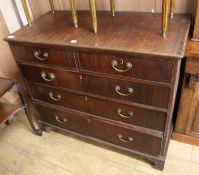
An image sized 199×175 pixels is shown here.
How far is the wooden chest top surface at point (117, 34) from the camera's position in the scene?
0.91 m

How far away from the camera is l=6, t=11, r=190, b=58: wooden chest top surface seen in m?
0.91

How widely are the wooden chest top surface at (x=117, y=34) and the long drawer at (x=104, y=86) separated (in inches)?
7.2

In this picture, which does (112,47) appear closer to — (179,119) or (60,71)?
(60,71)

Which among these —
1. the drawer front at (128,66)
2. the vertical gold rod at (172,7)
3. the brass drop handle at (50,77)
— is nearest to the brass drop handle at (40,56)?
the brass drop handle at (50,77)

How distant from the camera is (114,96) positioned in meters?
1.13

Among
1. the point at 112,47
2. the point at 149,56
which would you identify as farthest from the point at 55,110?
the point at 149,56

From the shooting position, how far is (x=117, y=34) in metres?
1.06

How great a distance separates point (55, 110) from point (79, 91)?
33cm

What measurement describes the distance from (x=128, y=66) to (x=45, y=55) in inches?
18.8

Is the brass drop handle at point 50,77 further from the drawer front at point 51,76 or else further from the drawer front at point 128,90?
the drawer front at point 128,90

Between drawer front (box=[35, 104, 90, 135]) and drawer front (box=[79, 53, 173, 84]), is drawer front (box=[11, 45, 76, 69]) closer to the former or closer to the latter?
drawer front (box=[79, 53, 173, 84])

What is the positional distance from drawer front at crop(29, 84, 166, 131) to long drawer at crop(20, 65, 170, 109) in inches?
2.5

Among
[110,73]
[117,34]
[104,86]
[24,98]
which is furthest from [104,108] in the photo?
[24,98]

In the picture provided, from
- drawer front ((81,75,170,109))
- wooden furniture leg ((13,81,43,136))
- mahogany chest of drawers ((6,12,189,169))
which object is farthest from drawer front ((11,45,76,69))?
wooden furniture leg ((13,81,43,136))
